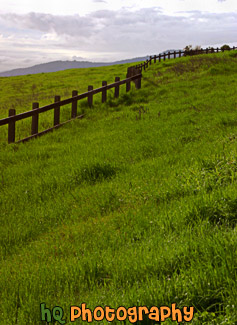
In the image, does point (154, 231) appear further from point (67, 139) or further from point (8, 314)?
point (67, 139)

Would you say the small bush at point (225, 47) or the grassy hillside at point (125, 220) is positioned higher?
the small bush at point (225, 47)

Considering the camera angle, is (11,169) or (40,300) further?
(11,169)

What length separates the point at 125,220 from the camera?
4746mm

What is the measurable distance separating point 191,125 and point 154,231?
629 centimetres

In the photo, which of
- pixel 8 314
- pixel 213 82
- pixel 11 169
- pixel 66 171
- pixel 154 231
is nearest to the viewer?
pixel 8 314

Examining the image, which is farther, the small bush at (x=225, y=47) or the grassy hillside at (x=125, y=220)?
the small bush at (x=225, y=47)

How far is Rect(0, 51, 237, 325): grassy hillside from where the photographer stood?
290 centimetres

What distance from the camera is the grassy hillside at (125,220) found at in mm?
2898

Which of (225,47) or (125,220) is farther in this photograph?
(225,47)

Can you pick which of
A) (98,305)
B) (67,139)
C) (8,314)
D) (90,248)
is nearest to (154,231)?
(90,248)

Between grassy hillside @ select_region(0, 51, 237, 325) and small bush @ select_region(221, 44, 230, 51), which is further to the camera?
small bush @ select_region(221, 44, 230, 51)

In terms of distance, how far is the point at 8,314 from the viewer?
318 cm

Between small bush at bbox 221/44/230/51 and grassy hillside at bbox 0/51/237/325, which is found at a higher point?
small bush at bbox 221/44/230/51

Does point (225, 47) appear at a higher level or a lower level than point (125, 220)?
higher
